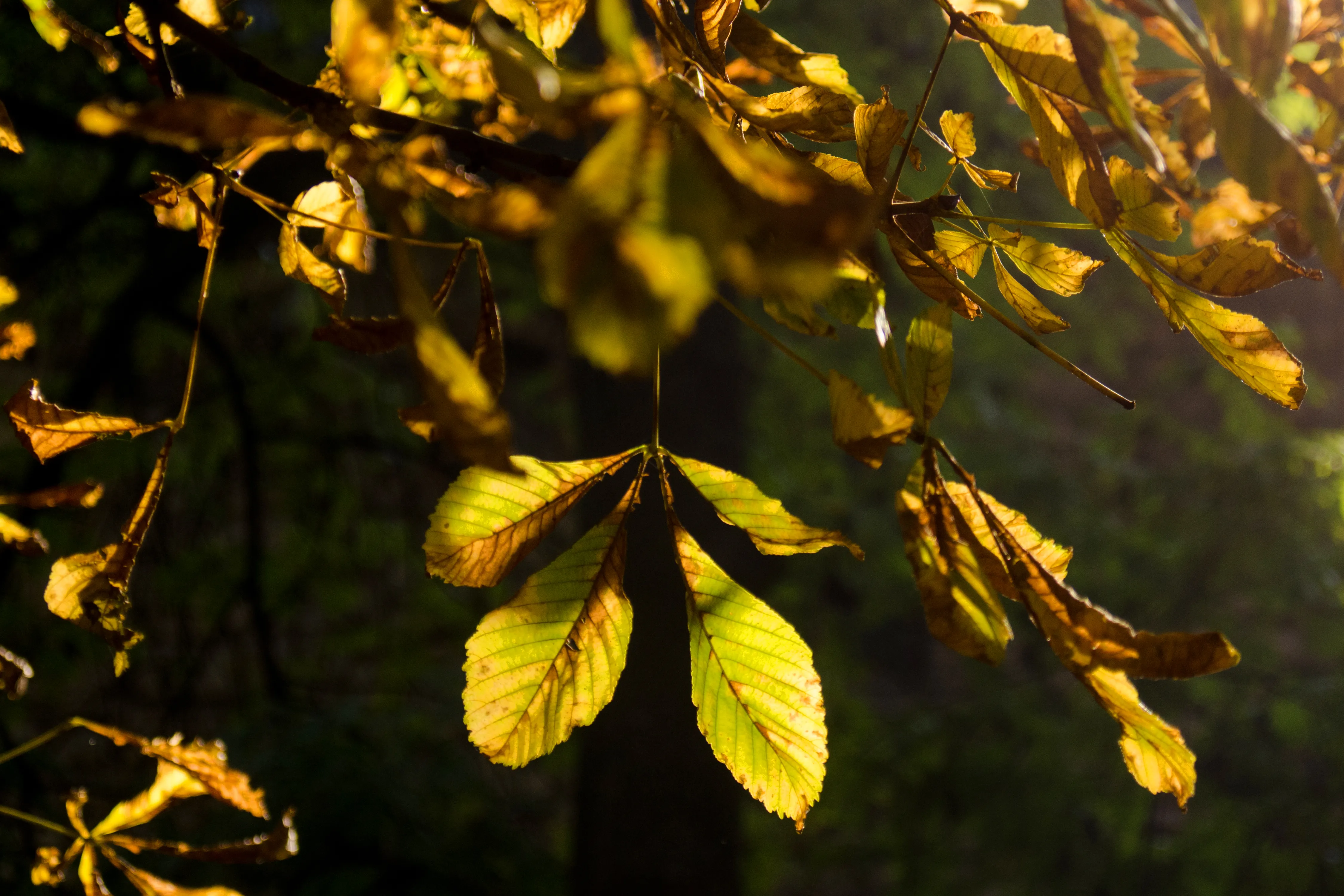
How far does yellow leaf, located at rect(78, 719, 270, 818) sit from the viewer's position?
1.91ft

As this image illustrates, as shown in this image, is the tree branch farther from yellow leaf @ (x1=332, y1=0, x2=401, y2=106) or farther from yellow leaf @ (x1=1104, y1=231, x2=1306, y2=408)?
yellow leaf @ (x1=1104, y1=231, x2=1306, y2=408)

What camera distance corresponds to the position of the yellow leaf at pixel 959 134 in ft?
1.53

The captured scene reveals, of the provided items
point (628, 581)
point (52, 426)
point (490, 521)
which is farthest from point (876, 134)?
point (628, 581)

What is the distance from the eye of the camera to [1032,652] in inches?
129

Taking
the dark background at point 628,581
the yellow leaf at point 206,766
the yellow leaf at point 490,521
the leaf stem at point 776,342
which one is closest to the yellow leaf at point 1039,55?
the leaf stem at point 776,342

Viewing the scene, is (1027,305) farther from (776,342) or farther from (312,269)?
(312,269)

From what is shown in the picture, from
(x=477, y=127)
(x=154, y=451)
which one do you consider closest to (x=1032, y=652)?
(x=154, y=451)

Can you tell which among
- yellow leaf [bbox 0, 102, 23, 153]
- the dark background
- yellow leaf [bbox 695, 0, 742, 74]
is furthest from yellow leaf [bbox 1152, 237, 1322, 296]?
the dark background

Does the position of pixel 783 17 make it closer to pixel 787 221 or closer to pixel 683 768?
pixel 683 768

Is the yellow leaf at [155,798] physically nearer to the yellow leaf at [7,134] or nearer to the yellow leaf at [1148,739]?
the yellow leaf at [7,134]

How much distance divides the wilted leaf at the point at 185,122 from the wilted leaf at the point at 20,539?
37cm

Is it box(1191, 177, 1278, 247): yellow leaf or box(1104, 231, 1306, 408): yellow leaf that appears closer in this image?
box(1104, 231, 1306, 408): yellow leaf

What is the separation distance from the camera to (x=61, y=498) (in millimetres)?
548

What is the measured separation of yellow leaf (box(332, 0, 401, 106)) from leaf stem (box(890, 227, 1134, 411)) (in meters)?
0.20
